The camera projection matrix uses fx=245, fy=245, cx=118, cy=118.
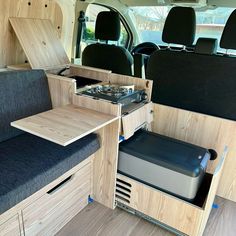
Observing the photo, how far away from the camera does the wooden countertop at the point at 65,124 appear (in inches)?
44.1

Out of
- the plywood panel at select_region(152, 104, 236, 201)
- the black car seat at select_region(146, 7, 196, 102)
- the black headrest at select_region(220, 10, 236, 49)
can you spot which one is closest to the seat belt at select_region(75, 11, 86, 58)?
the black car seat at select_region(146, 7, 196, 102)

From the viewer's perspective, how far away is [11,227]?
1175mm

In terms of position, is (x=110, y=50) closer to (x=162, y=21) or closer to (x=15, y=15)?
(x=15, y=15)

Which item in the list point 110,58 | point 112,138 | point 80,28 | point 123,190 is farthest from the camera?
point 80,28

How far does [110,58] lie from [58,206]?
1.61 meters

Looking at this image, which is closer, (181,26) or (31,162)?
(31,162)

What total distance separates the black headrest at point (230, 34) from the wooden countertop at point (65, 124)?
1.06m

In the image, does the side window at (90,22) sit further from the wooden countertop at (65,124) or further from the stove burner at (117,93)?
the wooden countertop at (65,124)

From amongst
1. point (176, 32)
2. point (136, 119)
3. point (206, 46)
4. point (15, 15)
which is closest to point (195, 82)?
point (206, 46)

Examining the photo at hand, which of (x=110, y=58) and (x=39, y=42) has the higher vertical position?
(x=39, y=42)

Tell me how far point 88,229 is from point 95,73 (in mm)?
1134

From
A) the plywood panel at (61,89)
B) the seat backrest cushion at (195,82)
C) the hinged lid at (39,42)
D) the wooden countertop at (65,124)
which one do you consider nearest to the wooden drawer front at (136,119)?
the wooden countertop at (65,124)

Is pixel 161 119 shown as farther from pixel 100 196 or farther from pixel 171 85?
pixel 100 196

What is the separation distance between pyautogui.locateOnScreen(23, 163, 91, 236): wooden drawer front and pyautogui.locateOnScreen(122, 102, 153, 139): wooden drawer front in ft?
1.22
